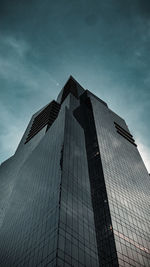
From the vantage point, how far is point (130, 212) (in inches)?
2689

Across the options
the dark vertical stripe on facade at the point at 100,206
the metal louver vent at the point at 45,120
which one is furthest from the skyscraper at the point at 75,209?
the metal louver vent at the point at 45,120

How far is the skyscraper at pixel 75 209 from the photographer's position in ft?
117

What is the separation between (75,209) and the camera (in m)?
42.3

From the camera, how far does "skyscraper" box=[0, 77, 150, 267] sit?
3578cm

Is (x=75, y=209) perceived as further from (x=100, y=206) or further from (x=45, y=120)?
(x=45, y=120)

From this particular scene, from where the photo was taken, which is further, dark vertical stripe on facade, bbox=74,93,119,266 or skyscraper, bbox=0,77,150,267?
dark vertical stripe on facade, bbox=74,93,119,266

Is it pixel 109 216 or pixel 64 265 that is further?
pixel 109 216

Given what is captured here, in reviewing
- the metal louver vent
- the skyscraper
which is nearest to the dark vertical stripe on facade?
the skyscraper

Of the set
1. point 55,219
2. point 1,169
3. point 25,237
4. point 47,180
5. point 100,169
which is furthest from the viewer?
point 1,169

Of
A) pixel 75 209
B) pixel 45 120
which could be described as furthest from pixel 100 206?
pixel 45 120

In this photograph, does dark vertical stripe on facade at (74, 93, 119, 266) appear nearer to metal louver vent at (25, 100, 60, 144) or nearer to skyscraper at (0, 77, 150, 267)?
skyscraper at (0, 77, 150, 267)

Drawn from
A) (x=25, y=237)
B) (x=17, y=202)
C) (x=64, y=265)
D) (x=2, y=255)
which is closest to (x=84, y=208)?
(x=25, y=237)

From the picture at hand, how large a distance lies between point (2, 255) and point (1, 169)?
75.1 metres

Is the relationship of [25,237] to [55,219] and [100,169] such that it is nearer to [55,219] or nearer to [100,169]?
[55,219]
